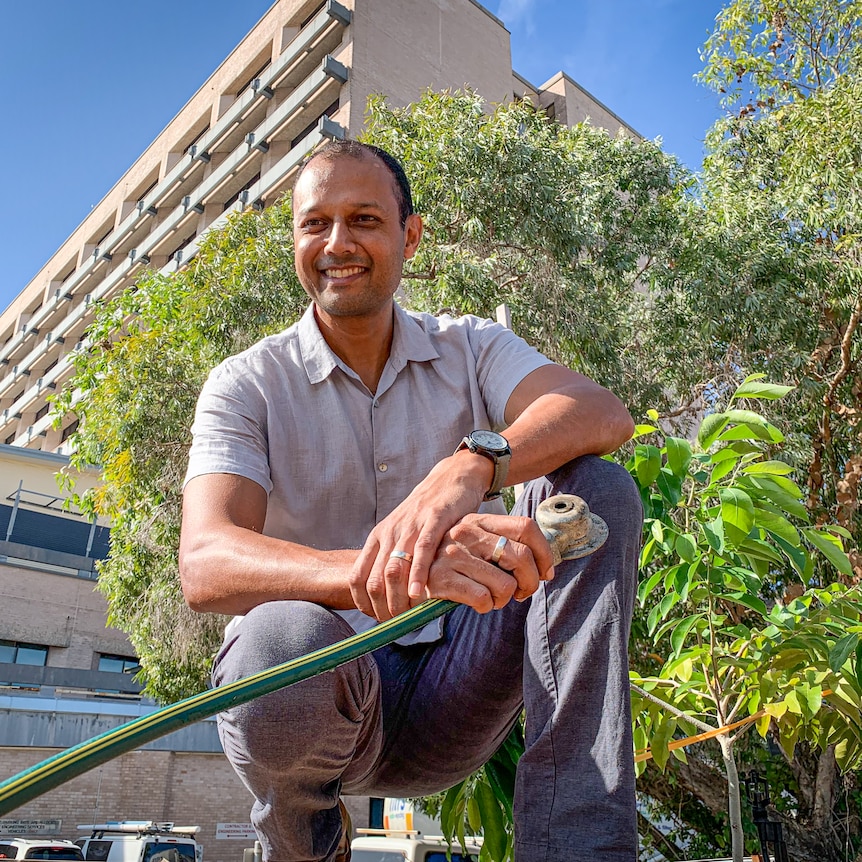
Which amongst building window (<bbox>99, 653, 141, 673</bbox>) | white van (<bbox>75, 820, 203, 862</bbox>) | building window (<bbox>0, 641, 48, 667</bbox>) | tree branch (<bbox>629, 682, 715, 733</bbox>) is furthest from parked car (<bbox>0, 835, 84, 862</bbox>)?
tree branch (<bbox>629, 682, 715, 733</bbox>)

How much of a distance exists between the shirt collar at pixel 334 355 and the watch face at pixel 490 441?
19.2 inches

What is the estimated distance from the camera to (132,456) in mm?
9422

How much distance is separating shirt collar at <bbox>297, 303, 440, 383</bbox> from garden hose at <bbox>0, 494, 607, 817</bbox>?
777 mm

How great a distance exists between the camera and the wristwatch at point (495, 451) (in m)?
1.33

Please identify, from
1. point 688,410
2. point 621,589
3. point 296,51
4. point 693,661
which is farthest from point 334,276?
point 296,51

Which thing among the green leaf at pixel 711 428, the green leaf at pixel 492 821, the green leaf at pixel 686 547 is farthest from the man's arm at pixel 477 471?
the green leaf at pixel 492 821

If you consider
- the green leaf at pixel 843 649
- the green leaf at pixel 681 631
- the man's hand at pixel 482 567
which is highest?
the green leaf at pixel 681 631

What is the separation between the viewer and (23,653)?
1933 cm

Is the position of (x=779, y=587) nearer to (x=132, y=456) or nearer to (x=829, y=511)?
(x=829, y=511)

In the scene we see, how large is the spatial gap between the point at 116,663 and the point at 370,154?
69.2ft

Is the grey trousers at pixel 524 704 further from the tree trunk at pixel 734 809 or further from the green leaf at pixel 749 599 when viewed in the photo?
the green leaf at pixel 749 599

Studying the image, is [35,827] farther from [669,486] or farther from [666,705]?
[669,486]

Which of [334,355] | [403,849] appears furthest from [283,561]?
[403,849]

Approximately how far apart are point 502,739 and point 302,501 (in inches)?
23.0
